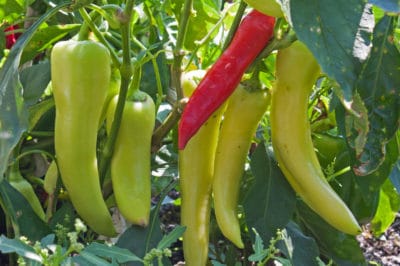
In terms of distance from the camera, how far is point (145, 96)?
3.93ft

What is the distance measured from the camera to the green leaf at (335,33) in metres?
0.84

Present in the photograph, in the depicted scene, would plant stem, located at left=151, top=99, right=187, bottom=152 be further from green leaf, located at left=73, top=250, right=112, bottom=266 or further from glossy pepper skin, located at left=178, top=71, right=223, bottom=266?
green leaf, located at left=73, top=250, right=112, bottom=266

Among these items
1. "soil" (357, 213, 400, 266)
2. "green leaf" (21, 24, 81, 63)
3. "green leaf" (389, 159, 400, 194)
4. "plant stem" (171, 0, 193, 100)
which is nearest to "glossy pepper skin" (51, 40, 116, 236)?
"plant stem" (171, 0, 193, 100)

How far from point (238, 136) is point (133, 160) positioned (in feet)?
0.56

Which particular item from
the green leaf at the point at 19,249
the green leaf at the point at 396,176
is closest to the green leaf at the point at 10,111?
the green leaf at the point at 19,249

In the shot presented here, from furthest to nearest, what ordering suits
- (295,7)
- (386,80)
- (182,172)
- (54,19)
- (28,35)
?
1. (54,19)
2. (182,172)
3. (28,35)
4. (386,80)
5. (295,7)

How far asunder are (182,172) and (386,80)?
0.39m

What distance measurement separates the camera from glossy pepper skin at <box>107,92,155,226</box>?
1.19 metres

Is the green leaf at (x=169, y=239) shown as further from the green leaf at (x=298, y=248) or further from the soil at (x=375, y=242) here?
the soil at (x=375, y=242)

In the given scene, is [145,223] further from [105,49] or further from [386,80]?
[386,80]

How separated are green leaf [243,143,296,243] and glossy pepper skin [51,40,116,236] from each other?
0.25 meters

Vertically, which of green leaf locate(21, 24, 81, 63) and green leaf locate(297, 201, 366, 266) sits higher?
green leaf locate(21, 24, 81, 63)

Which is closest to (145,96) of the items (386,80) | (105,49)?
(105,49)

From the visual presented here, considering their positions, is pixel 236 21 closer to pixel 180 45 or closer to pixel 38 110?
pixel 180 45
